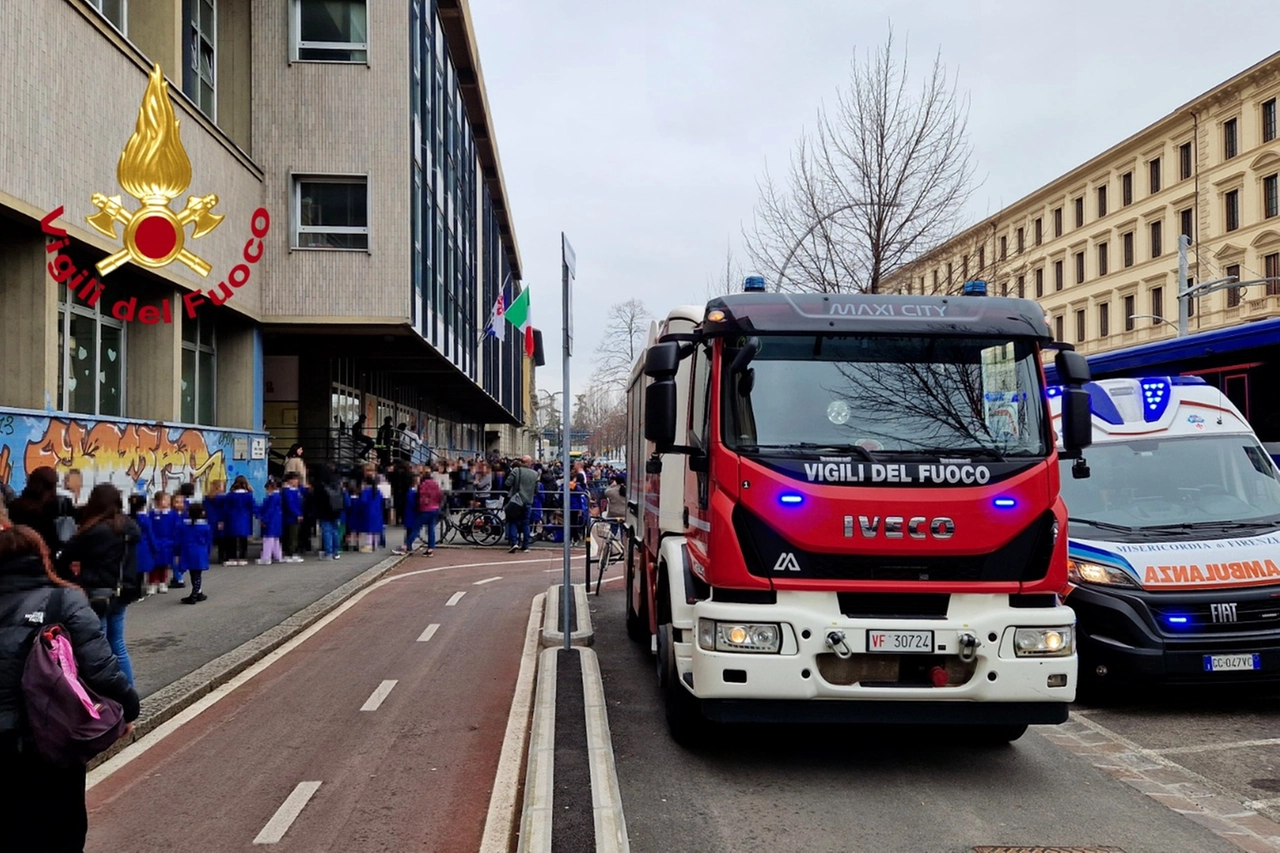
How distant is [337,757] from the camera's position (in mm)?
6914

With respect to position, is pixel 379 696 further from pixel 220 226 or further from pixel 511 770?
pixel 220 226

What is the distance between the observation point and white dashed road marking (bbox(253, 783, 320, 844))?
5414mm

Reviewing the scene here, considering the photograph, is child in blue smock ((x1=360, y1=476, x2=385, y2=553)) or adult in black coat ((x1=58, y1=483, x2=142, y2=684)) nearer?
adult in black coat ((x1=58, y1=483, x2=142, y2=684))

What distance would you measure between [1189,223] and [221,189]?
155 feet

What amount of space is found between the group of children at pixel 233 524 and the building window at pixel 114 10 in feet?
23.4

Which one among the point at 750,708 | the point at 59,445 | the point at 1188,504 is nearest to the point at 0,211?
the point at 59,445

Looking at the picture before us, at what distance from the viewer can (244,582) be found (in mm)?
15469

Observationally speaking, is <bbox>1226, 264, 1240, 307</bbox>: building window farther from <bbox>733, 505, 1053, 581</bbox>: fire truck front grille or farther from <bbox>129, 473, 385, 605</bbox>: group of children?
<bbox>733, 505, 1053, 581</bbox>: fire truck front grille

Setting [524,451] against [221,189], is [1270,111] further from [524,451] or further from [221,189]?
[524,451]

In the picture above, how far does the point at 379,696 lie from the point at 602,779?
3.61 m

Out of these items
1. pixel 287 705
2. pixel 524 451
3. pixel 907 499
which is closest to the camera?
pixel 907 499

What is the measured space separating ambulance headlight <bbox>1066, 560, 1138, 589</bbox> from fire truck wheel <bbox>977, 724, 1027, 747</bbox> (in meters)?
1.38

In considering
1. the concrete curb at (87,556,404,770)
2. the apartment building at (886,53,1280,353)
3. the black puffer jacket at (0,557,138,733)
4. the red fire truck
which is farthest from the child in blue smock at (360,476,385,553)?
the apartment building at (886,53,1280,353)

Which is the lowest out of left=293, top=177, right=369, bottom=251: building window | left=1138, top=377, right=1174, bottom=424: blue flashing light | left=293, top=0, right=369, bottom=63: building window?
left=1138, top=377, right=1174, bottom=424: blue flashing light
